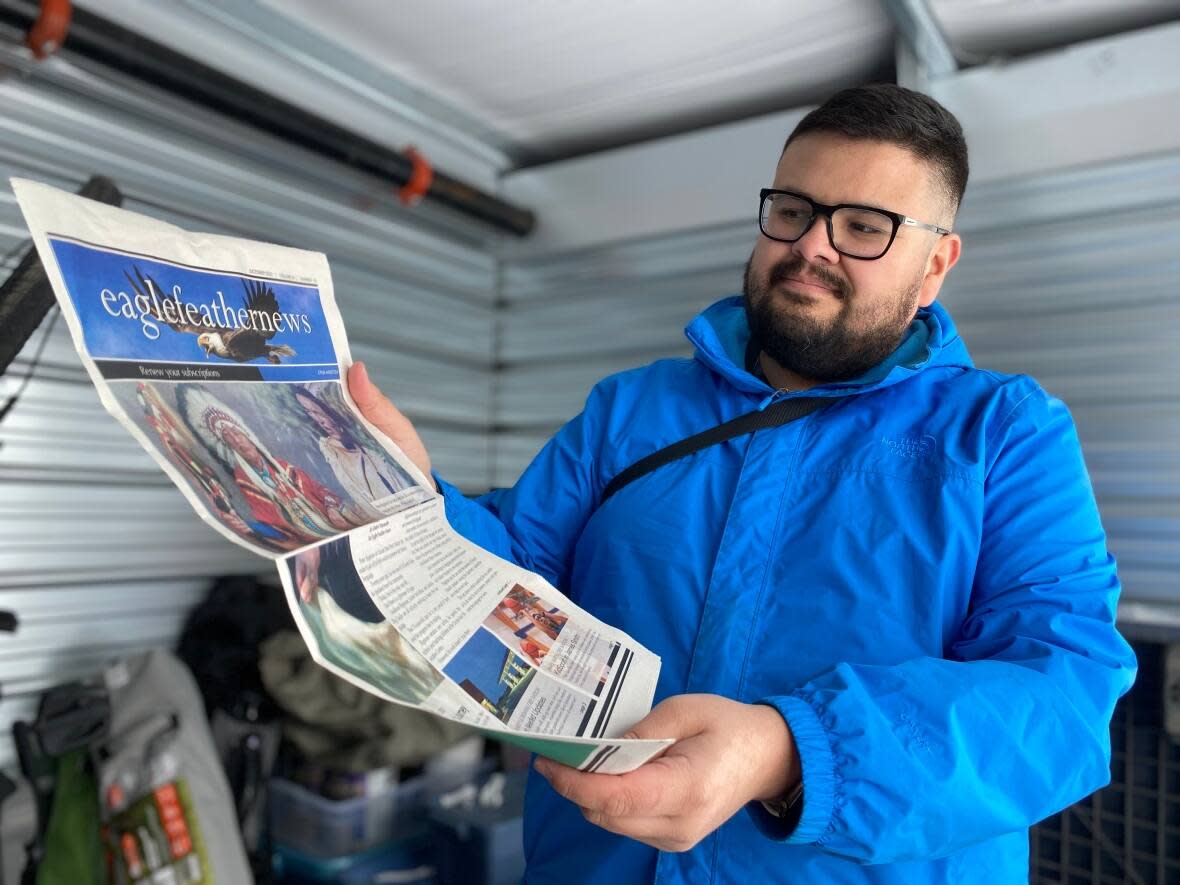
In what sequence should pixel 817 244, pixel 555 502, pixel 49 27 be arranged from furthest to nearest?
1. pixel 49 27
2. pixel 555 502
3. pixel 817 244

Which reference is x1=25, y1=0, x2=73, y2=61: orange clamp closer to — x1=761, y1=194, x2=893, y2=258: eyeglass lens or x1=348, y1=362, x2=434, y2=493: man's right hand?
x1=348, y1=362, x2=434, y2=493: man's right hand

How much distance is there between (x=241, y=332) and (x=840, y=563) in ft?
2.87

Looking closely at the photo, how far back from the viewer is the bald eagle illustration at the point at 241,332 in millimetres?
1047

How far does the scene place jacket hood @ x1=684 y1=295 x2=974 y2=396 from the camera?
141 centimetres

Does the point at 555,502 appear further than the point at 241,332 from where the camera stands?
Yes

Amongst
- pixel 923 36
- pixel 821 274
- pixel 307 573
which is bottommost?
pixel 307 573

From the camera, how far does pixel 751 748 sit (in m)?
0.93

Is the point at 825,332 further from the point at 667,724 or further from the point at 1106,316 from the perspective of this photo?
the point at 1106,316

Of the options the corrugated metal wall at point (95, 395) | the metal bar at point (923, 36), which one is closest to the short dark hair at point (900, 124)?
the metal bar at point (923, 36)

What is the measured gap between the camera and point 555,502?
1.59m

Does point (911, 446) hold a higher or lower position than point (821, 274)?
lower

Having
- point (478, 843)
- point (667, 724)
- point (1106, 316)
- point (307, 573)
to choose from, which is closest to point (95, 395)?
point (478, 843)

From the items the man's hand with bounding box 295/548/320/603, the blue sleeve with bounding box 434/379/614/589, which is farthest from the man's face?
the man's hand with bounding box 295/548/320/603

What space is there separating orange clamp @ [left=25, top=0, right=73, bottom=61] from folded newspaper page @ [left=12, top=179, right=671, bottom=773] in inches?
68.7
